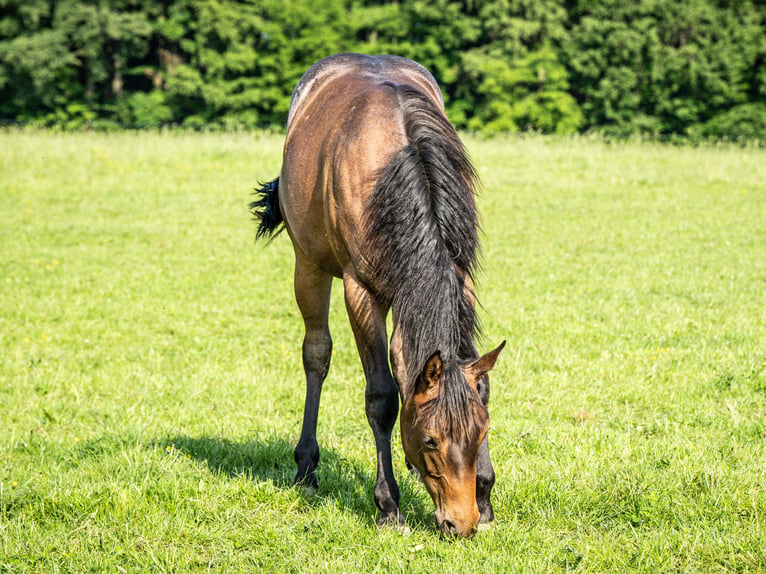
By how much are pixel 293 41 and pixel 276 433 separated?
35.6 meters

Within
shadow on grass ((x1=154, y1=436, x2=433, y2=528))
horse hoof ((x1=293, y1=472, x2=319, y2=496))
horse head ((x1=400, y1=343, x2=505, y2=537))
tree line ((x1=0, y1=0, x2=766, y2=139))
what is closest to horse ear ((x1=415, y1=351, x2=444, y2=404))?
horse head ((x1=400, y1=343, x2=505, y2=537))

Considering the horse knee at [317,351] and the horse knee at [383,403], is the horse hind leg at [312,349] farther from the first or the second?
the horse knee at [383,403]

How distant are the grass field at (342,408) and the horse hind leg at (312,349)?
0.14 metres

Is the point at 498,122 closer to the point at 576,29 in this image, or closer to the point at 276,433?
the point at 576,29

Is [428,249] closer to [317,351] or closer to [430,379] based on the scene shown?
[430,379]

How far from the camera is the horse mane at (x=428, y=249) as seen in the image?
10.3ft

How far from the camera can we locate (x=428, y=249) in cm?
323

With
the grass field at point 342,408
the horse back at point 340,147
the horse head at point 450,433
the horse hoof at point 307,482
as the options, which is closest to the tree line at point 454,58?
the grass field at point 342,408

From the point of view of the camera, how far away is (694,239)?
40.5ft

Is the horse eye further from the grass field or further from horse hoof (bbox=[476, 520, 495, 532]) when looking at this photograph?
horse hoof (bbox=[476, 520, 495, 532])

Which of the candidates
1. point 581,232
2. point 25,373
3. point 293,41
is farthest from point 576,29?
point 25,373

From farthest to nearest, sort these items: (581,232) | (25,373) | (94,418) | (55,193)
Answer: (55,193)
(581,232)
(25,373)
(94,418)

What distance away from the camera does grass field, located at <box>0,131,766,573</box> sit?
11.4 ft

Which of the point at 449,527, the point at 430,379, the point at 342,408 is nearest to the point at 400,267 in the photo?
the point at 430,379
